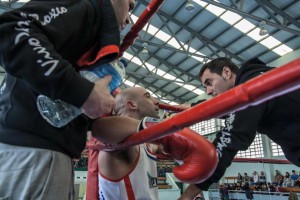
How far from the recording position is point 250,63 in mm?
1663

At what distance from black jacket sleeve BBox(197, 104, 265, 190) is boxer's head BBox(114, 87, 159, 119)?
21.2 inches

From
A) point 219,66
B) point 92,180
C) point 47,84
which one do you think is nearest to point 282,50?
point 219,66

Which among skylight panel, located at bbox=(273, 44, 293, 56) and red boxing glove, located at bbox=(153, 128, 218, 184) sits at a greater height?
skylight panel, located at bbox=(273, 44, 293, 56)

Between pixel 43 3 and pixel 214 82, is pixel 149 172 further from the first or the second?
pixel 43 3

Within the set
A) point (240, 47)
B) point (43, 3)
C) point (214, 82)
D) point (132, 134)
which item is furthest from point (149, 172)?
point (240, 47)

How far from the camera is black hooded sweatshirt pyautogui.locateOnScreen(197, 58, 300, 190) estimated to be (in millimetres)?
1407

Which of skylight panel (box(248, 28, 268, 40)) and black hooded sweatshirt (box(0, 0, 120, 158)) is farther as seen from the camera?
skylight panel (box(248, 28, 268, 40))

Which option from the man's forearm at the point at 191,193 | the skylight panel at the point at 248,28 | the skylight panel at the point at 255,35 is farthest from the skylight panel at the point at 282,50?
the man's forearm at the point at 191,193

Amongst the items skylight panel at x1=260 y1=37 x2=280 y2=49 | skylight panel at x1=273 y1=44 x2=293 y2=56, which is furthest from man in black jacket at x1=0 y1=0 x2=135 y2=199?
skylight panel at x1=273 y1=44 x2=293 y2=56

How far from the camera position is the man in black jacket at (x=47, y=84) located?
25.7 inches

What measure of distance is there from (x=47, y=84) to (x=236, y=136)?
3.60ft

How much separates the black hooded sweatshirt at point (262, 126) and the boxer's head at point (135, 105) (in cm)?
51

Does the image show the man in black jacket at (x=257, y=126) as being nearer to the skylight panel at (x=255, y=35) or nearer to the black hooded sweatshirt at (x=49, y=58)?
the black hooded sweatshirt at (x=49, y=58)

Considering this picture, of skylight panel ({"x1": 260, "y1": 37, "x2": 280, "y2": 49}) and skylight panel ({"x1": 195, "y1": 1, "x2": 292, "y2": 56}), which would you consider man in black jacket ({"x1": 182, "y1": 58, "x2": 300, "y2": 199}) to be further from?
skylight panel ({"x1": 260, "y1": 37, "x2": 280, "y2": 49})
